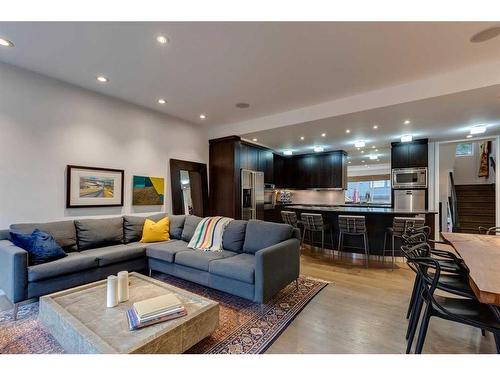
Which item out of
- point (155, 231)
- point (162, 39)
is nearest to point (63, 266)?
point (155, 231)

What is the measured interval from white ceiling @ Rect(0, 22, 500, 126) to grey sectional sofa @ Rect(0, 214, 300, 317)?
2005 mm

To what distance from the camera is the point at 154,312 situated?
1718 millimetres

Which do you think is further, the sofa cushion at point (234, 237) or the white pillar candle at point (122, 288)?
the sofa cushion at point (234, 237)

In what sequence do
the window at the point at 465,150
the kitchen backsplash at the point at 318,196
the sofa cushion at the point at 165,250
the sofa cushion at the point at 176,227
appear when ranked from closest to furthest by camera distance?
1. the sofa cushion at the point at 165,250
2. the sofa cushion at the point at 176,227
3. the kitchen backsplash at the point at 318,196
4. the window at the point at 465,150

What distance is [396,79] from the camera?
3141mm

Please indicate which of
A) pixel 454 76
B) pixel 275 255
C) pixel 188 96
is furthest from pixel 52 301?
pixel 454 76

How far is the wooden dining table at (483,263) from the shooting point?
122 centimetres

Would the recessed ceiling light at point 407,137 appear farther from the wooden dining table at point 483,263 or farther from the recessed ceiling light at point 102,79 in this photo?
the recessed ceiling light at point 102,79

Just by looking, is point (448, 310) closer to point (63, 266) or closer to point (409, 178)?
point (63, 266)

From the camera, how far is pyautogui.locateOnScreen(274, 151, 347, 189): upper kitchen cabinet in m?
6.95

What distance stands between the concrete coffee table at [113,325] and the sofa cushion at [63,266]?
62cm

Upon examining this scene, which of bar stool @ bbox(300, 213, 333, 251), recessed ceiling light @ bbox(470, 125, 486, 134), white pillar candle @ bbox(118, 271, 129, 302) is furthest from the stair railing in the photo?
white pillar candle @ bbox(118, 271, 129, 302)

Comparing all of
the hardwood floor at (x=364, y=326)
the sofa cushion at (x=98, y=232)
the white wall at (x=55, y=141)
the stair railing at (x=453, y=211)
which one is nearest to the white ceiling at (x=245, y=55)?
the white wall at (x=55, y=141)

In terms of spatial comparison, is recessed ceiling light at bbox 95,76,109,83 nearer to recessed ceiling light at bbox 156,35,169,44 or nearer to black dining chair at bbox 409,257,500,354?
recessed ceiling light at bbox 156,35,169,44
